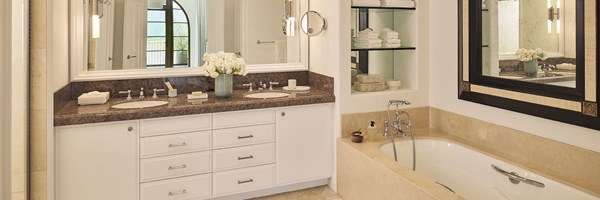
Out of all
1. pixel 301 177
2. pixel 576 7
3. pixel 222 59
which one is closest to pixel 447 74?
pixel 576 7

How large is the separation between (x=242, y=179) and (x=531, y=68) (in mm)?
1992

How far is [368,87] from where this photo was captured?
332 centimetres

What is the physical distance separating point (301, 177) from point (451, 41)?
1.51m

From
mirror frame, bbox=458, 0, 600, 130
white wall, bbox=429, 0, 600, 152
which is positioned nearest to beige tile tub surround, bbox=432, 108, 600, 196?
white wall, bbox=429, 0, 600, 152

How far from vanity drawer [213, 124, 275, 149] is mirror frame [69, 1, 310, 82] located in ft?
2.19

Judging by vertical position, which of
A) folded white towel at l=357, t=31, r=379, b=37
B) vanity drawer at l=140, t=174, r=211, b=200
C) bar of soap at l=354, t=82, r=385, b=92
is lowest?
vanity drawer at l=140, t=174, r=211, b=200

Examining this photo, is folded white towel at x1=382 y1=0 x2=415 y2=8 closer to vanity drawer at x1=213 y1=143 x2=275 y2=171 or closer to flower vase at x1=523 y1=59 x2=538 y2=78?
flower vase at x1=523 y1=59 x2=538 y2=78

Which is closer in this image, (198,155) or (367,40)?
(198,155)

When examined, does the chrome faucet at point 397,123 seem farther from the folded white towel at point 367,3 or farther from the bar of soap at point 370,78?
the folded white towel at point 367,3

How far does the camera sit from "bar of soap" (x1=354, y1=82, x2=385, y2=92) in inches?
130

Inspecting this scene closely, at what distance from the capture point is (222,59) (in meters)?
3.09

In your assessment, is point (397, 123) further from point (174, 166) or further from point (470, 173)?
point (174, 166)
